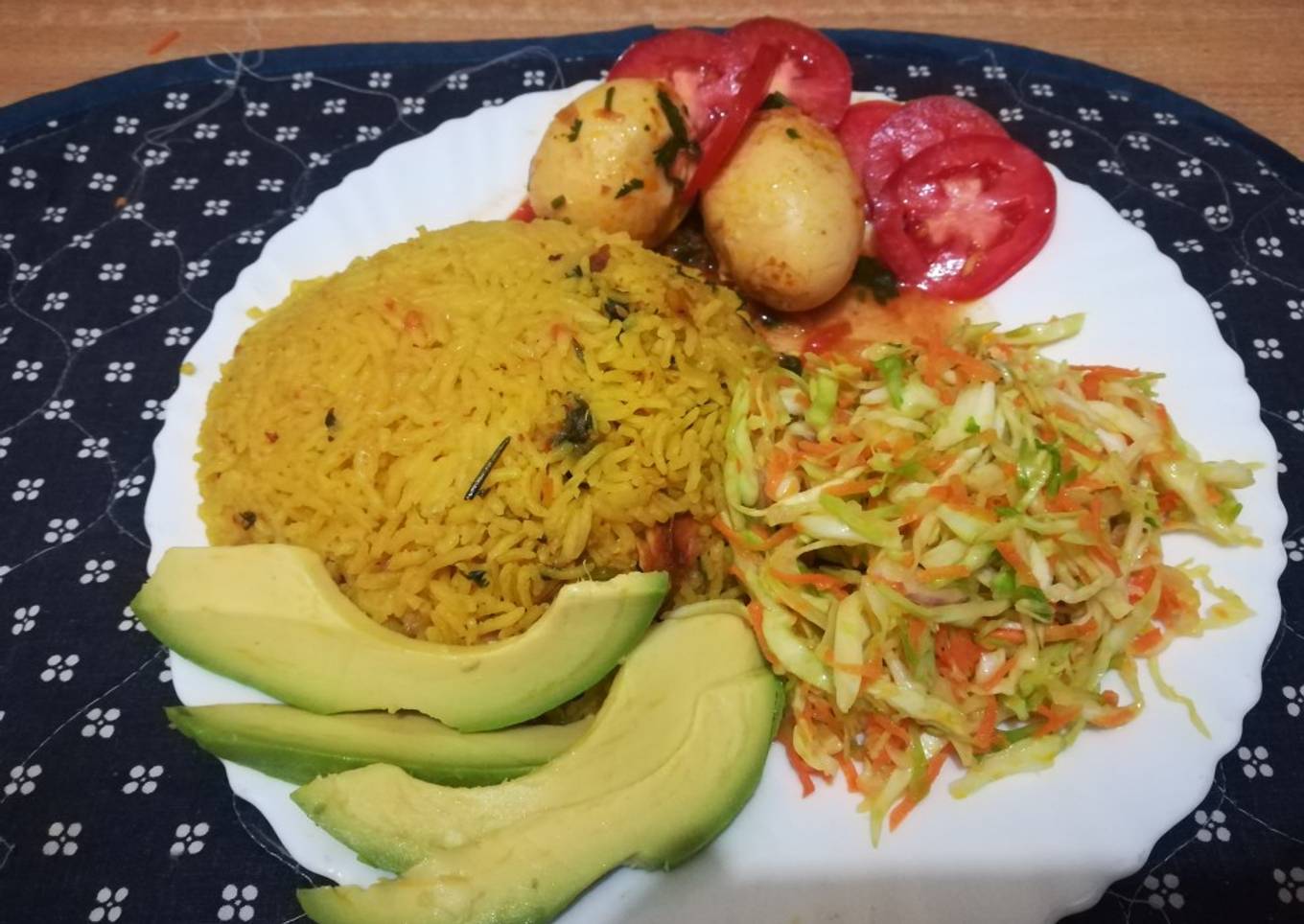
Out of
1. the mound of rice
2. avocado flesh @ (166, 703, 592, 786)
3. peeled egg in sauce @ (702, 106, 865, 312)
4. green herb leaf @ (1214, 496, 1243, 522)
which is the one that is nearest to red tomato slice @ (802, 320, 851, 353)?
peeled egg in sauce @ (702, 106, 865, 312)

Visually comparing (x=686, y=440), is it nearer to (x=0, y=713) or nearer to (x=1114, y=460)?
(x=1114, y=460)

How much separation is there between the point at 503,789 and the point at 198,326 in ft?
7.77

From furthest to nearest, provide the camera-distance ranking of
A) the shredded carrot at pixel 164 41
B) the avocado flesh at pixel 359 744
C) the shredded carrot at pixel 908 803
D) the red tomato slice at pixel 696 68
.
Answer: the shredded carrot at pixel 164 41 < the red tomato slice at pixel 696 68 < the shredded carrot at pixel 908 803 < the avocado flesh at pixel 359 744

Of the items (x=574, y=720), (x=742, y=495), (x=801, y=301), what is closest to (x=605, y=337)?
(x=742, y=495)

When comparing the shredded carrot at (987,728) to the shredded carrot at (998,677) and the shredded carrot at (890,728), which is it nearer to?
the shredded carrot at (998,677)

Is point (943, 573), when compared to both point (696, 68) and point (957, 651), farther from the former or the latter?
point (696, 68)

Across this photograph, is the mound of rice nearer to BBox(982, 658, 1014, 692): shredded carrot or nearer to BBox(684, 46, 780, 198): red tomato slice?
BBox(684, 46, 780, 198): red tomato slice

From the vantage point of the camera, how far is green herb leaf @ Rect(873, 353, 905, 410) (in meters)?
2.34

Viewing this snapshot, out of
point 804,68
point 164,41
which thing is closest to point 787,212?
point 804,68

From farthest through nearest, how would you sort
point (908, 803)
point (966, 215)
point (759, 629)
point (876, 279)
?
1. point (876, 279)
2. point (966, 215)
3. point (759, 629)
4. point (908, 803)

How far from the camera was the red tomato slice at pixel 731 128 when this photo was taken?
287cm

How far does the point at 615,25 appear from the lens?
14.2 feet

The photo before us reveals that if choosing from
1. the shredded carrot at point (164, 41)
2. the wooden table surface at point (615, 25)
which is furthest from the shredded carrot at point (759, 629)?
the shredded carrot at point (164, 41)

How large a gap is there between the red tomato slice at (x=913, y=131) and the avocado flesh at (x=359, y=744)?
222 centimetres
